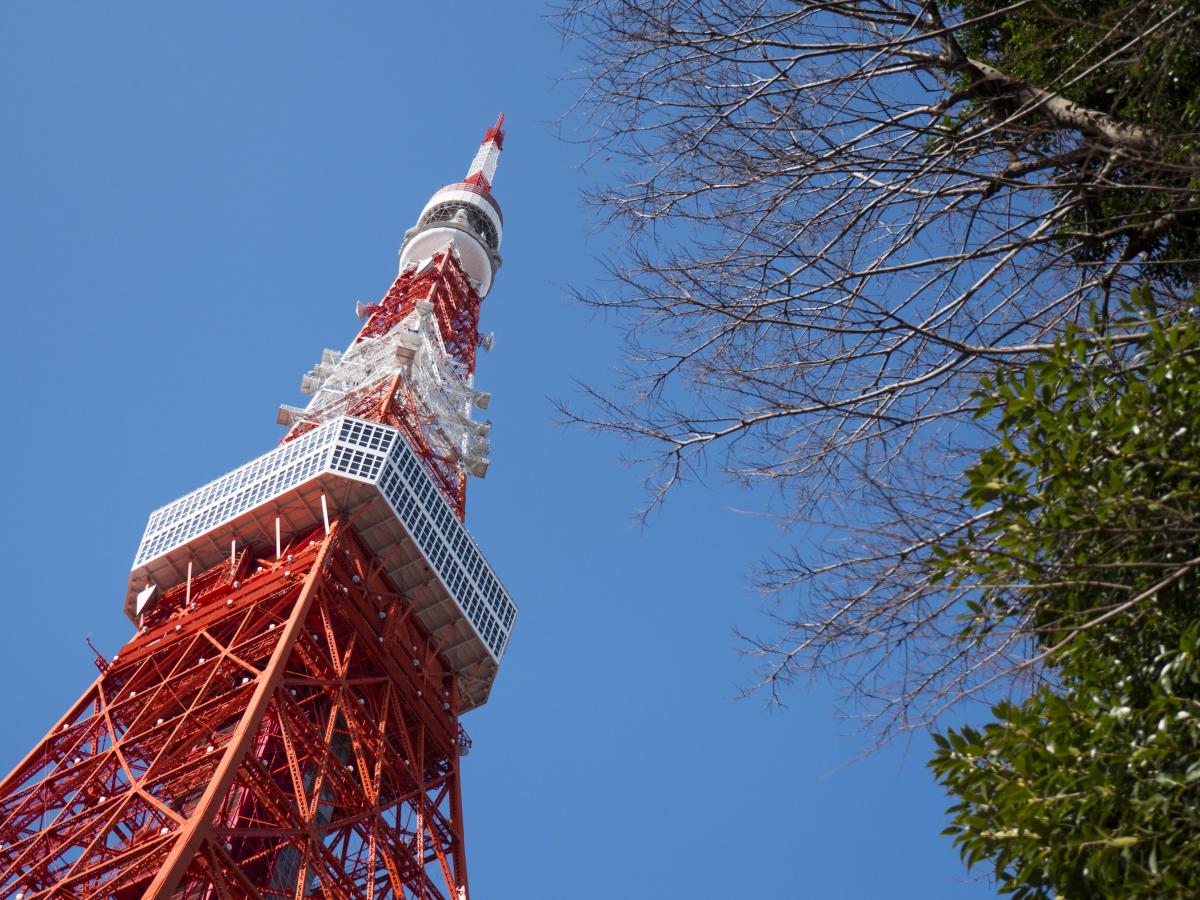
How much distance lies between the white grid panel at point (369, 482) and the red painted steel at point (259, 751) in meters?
1.44

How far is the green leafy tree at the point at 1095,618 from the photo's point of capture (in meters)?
5.71

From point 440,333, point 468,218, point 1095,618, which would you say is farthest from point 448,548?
point 1095,618

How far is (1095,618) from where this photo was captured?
6176 millimetres

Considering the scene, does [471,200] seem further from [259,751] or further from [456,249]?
[259,751]

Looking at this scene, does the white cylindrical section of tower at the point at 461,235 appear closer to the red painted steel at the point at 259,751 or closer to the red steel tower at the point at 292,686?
the red steel tower at the point at 292,686

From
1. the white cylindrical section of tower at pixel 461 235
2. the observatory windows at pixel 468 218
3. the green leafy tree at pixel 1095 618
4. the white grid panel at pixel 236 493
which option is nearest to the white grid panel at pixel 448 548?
the white grid panel at pixel 236 493

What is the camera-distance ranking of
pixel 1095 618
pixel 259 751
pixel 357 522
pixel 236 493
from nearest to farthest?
1. pixel 1095 618
2. pixel 259 751
3. pixel 357 522
4. pixel 236 493

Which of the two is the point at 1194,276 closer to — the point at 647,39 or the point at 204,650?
the point at 647,39

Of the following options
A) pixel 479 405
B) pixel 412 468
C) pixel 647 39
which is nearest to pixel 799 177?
pixel 647 39

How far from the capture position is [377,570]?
3669cm

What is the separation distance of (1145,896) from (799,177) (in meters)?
3.93

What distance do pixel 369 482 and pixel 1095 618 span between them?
3149cm

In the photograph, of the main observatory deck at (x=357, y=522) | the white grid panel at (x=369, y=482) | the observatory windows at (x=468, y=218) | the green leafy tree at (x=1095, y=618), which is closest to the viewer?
the green leafy tree at (x=1095, y=618)

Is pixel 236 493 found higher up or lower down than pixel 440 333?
lower down
